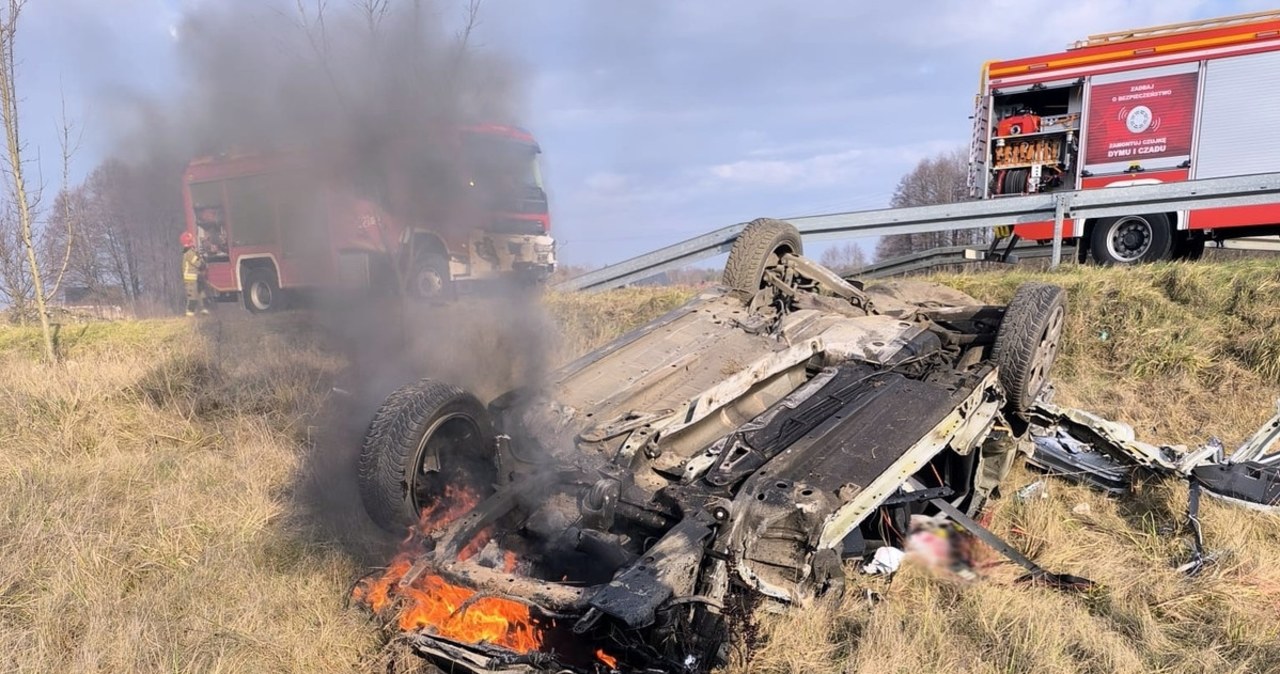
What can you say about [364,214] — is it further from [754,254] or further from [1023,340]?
[1023,340]

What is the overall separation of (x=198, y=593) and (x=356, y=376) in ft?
7.06

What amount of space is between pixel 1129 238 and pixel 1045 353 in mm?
4424

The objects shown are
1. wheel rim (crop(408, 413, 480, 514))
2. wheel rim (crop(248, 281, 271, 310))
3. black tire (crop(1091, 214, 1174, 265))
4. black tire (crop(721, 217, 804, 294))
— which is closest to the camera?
wheel rim (crop(408, 413, 480, 514))

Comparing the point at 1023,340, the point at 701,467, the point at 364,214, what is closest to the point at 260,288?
the point at 364,214

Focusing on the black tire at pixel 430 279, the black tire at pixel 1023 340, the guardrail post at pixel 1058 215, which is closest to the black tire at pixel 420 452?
the black tire at pixel 430 279

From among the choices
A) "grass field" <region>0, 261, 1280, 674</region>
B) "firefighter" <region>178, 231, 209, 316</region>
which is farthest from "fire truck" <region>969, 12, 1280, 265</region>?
"firefighter" <region>178, 231, 209, 316</region>

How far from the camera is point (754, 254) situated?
5570 mm

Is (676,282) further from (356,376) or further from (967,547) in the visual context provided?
(967,547)

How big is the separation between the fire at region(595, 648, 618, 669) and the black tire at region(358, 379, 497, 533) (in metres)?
1.22

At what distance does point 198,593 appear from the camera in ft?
11.1

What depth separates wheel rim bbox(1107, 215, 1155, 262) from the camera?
320 inches

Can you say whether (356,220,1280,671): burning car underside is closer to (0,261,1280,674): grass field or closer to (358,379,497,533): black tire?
(358,379,497,533): black tire

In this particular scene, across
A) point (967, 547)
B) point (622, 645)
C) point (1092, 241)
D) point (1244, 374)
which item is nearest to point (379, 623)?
point (622, 645)

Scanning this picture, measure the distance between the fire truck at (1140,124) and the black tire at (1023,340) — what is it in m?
3.83
